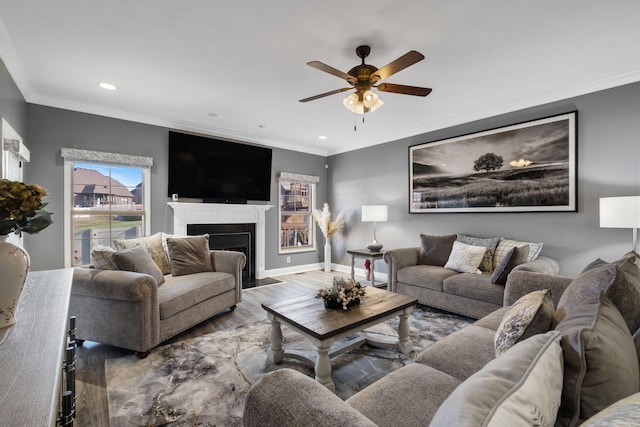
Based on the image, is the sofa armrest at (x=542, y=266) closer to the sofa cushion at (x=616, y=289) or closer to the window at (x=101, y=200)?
the sofa cushion at (x=616, y=289)

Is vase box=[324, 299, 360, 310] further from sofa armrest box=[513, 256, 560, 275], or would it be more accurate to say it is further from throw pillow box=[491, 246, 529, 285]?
throw pillow box=[491, 246, 529, 285]

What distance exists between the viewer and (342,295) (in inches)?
87.9

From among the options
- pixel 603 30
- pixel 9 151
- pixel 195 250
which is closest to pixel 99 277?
pixel 195 250

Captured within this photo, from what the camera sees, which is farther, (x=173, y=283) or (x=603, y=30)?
(x=173, y=283)

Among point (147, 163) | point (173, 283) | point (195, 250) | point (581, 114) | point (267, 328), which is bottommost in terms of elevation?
point (267, 328)

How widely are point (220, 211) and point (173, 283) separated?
2009mm

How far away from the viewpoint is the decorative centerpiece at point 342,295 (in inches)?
88.1

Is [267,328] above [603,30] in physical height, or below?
below

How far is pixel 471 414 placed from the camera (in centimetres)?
58

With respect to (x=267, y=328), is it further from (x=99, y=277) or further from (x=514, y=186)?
(x=514, y=186)

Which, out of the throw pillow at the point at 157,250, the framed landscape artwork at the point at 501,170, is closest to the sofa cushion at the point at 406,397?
the throw pillow at the point at 157,250

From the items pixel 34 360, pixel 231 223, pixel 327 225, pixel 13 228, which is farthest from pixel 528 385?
pixel 327 225

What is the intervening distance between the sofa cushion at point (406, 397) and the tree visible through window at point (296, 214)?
451 cm

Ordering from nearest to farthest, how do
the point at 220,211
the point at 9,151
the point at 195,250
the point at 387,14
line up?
the point at 387,14, the point at 9,151, the point at 195,250, the point at 220,211
